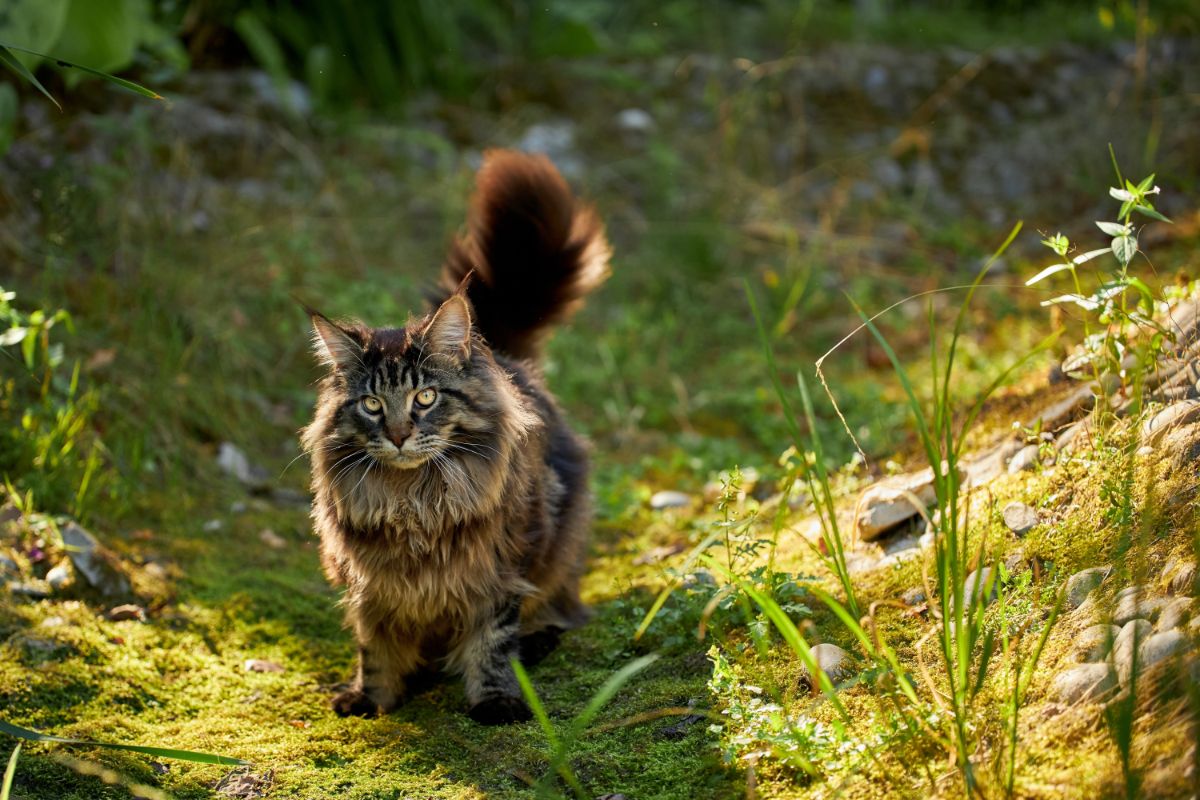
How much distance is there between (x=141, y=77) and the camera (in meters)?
5.26

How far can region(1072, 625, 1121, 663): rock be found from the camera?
195 centimetres

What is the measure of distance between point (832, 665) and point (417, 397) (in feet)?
3.84

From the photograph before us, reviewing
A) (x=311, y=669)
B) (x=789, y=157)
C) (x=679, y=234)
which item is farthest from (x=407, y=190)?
(x=311, y=669)

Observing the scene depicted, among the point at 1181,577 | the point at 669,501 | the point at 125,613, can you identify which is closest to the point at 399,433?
the point at 125,613

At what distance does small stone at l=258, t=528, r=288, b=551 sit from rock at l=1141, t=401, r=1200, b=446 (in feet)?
8.94

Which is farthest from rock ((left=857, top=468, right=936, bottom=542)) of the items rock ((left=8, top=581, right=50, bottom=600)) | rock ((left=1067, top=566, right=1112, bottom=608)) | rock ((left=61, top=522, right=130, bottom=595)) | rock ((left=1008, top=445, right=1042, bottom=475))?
rock ((left=8, top=581, right=50, bottom=600))

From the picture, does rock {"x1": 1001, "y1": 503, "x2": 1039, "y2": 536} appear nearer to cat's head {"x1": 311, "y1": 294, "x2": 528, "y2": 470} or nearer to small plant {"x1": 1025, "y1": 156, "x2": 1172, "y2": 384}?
small plant {"x1": 1025, "y1": 156, "x2": 1172, "y2": 384}

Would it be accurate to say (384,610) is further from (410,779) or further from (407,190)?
(407,190)

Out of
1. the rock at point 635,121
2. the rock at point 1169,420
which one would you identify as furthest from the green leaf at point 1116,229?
the rock at point 635,121

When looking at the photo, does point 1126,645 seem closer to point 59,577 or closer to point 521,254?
point 521,254

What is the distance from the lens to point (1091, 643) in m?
1.98

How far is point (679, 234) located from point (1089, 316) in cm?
248

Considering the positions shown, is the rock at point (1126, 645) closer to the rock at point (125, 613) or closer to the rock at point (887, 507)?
Answer: the rock at point (887, 507)

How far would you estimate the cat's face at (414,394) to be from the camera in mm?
2617
